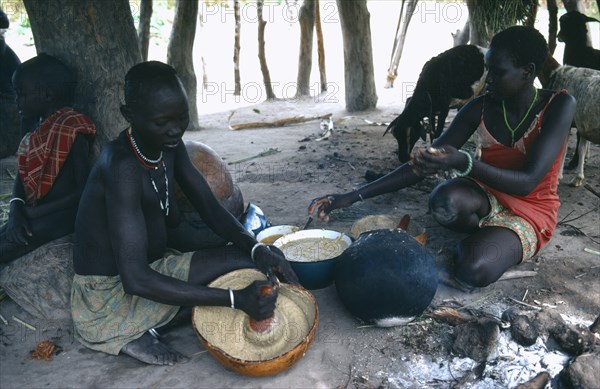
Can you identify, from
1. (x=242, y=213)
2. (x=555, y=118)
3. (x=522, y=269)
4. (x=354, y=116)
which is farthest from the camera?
(x=354, y=116)

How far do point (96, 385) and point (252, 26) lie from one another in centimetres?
1568

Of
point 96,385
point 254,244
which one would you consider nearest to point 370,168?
point 254,244

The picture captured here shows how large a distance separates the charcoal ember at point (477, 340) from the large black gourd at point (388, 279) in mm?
223

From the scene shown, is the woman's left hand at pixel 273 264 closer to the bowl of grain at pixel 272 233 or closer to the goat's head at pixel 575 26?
the bowl of grain at pixel 272 233

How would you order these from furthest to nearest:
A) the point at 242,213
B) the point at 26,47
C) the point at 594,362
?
the point at 26,47
the point at 242,213
the point at 594,362

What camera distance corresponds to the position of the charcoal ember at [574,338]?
2268mm

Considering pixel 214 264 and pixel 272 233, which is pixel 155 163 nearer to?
pixel 214 264

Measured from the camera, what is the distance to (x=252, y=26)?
54.3 ft

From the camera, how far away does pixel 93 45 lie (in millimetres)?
3250

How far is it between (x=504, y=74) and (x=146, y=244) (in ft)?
6.52

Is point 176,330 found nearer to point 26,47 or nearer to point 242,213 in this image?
point 242,213

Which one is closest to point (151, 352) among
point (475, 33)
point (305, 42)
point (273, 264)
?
point (273, 264)

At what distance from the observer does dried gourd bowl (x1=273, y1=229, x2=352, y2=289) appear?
2734 mm

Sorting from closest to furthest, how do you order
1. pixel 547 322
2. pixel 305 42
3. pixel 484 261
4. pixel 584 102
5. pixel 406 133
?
pixel 547 322, pixel 484 261, pixel 584 102, pixel 406 133, pixel 305 42
